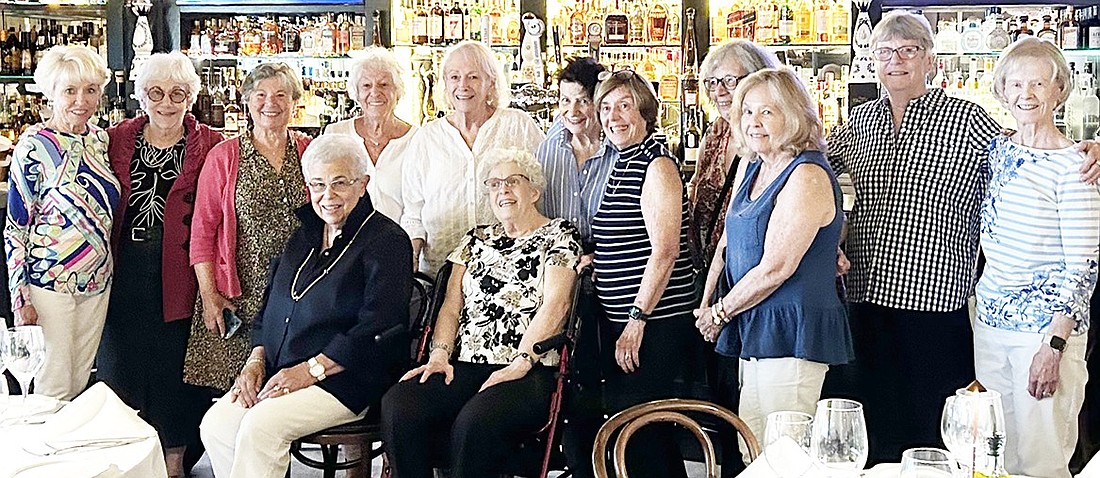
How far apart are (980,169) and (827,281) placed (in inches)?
26.5

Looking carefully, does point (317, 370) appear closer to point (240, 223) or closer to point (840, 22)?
point (240, 223)

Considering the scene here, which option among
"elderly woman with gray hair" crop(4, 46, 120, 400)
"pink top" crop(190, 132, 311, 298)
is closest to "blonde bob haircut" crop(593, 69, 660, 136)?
"pink top" crop(190, 132, 311, 298)

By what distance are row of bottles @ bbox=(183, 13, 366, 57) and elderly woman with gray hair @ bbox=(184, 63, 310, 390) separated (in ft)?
8.58

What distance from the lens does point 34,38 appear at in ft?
22.7

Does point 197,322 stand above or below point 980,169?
below

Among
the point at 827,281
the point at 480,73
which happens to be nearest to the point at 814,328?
the point at 827,281

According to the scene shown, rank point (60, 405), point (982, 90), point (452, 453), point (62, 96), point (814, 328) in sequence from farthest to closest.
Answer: point (982, 90) → point (62, 96) → point (452, 453) → point (814, 328) → point (60, 405)

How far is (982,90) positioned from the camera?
22.5 feet

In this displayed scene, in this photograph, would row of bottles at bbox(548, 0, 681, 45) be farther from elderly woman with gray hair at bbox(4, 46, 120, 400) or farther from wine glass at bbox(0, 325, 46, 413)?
wine glass at bbox(0, 325, 46, 413)

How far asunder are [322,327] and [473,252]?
0.52 metres

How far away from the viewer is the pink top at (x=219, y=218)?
429 cm

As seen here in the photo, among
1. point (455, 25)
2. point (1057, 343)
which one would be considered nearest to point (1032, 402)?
point (1057, 343)

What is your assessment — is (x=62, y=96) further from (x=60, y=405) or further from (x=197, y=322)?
(x=60, y=405)

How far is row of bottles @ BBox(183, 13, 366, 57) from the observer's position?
22.9 feet
